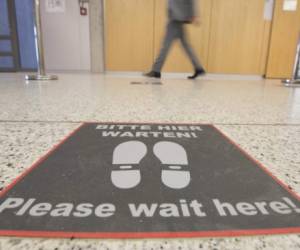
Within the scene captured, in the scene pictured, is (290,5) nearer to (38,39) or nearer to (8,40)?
(38,39)

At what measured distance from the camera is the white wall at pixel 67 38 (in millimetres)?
3104

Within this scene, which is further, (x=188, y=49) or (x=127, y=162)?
(x=188, y=49)

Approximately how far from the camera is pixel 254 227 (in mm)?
312

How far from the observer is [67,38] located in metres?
3.16

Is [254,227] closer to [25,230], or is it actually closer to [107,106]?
[25,230]

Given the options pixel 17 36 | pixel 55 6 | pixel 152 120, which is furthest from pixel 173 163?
pixel 17 36

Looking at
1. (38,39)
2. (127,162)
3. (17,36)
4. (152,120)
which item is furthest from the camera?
(17,36)

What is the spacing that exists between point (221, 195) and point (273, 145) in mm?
329

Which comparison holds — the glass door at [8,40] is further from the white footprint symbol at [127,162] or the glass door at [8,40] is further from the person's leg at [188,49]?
the white footprint symbol at [127,162]

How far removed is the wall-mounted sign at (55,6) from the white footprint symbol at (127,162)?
308cm

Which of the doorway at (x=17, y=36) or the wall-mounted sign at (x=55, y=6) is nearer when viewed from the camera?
the wall-mounted sign at (x=55, y=6)

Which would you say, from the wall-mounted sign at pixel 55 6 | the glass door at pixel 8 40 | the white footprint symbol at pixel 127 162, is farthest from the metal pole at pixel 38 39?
the white footprint symbol at pixel 127 162

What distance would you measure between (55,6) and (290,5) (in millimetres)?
2898

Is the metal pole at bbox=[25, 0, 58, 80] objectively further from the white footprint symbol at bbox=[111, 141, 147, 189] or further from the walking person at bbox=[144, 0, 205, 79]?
the white footprint symbol at bbox=[111, 141, 147, 189]
